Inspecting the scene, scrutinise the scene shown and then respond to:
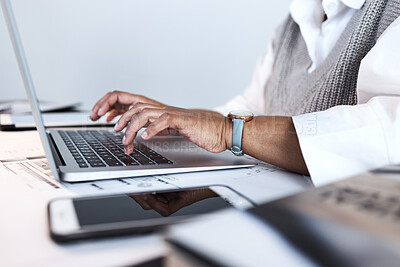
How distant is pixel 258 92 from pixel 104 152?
78cm

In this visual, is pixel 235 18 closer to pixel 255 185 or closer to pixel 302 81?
pixel 302 81

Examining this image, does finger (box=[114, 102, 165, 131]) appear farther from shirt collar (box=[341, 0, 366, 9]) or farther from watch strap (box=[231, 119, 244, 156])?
shirt collar (box=[341, 0, 366, 9])

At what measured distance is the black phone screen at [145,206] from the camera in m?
0.36

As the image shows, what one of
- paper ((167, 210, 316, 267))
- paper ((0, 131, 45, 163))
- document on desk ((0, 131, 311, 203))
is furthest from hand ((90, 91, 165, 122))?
paper ((167, 210, 316, 267))

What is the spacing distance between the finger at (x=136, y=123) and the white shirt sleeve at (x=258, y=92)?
2.06 feet

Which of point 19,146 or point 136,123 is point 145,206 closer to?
point 136,123

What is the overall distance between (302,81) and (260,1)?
120 cm

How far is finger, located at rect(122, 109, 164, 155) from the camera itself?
0.61m

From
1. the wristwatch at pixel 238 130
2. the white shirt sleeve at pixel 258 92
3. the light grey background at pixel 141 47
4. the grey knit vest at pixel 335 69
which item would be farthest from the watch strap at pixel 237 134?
the light grey background at pixel 141 47

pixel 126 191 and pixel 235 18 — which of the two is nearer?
pixel 126 191

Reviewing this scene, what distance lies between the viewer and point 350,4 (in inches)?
31.5

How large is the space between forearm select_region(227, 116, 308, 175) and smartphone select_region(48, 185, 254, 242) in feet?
0.53

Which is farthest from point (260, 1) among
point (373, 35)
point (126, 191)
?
point (126, 191)

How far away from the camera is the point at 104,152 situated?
2.11 feet
